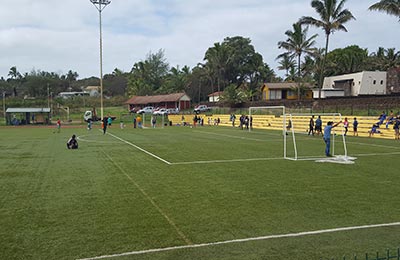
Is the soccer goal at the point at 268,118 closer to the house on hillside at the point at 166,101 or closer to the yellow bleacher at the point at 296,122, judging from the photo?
the yellow bleacher at the point at 296,122

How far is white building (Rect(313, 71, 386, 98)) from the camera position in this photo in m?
57.5

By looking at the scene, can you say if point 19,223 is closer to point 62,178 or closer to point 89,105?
point 62,178

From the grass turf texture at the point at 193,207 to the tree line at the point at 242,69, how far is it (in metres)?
25.0

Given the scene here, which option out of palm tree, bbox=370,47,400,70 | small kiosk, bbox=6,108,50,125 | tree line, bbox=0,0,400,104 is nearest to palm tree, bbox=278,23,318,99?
tree line, bbox=0,0,400,104

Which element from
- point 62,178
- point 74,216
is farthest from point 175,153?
point 74,216

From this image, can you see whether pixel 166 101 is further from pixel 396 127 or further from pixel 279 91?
pixel 396 127

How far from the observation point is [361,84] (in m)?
57.4

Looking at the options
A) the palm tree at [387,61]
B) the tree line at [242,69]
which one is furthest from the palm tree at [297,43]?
the palm tree at [387,61]

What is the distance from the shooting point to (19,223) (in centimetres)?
763

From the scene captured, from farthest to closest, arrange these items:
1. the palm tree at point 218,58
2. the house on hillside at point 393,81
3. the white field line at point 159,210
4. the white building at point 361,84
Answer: the palm tree at point 218,58, the white building at point 361,84, the house on hillside at point 393,81, the white field line at point 159,210

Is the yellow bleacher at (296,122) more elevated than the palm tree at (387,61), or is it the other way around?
the palm tree at (387,61)

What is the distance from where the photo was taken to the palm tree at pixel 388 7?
30.7 m

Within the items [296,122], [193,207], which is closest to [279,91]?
[296,122]

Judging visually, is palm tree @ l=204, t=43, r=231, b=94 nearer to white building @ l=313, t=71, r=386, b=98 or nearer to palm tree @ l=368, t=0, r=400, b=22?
white building @ l=313, t=71, r=386, b=98
